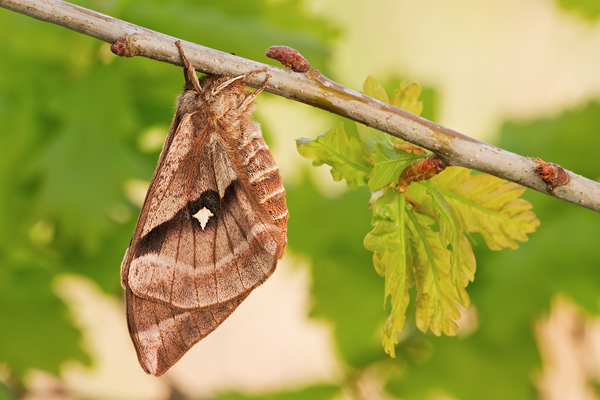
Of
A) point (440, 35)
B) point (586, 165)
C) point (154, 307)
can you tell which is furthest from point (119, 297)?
point (440, 35)

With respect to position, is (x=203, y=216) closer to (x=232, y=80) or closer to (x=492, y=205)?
(x=232, y=80)

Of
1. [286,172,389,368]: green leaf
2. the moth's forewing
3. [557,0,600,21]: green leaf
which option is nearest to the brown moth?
the moth's forewing

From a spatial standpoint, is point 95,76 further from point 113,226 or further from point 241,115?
point 241,115

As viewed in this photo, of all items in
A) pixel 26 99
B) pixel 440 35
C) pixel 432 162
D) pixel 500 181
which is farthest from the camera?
pixel 440 35

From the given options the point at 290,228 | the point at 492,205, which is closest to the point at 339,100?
the point at 492,205

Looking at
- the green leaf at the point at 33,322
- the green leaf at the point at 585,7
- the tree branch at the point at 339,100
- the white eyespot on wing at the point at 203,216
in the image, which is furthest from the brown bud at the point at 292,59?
the green leaf at the point at 585,7

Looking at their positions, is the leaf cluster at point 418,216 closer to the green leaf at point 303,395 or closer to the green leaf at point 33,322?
the green leaf at point 33,322
